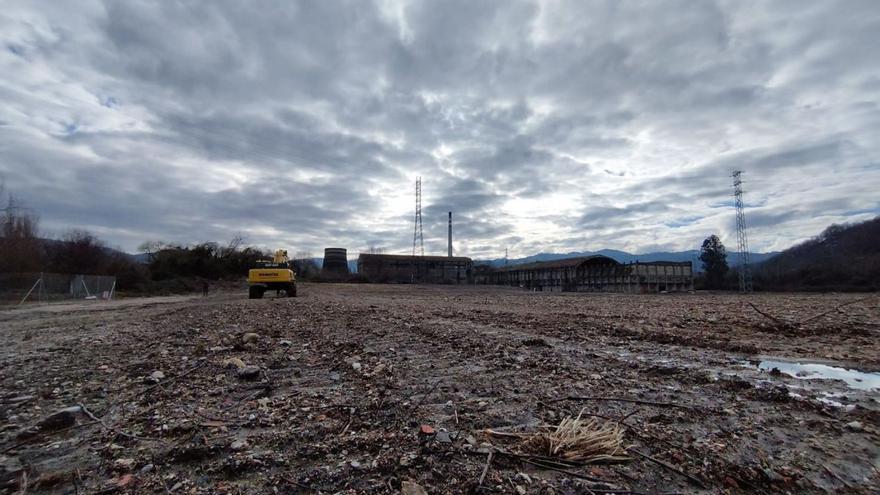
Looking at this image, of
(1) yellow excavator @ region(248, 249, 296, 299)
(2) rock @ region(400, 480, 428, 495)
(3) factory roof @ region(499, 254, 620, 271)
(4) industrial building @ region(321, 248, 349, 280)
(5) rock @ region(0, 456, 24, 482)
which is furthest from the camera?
(4) industrial building @ region(321, 248, 349, 280)

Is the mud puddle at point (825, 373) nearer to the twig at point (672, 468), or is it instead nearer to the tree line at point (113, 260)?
the twig at point (672, 468)

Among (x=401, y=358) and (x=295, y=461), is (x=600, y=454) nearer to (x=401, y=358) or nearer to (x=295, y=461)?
(x=295, y=461)

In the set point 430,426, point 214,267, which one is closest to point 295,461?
point 430,426

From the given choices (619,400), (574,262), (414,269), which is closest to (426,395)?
(619,400)

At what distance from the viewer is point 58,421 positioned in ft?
12.5

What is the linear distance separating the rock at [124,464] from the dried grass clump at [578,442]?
8.79ft

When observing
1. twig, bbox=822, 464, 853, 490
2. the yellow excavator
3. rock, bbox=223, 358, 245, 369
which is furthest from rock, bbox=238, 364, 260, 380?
the yellow excavator

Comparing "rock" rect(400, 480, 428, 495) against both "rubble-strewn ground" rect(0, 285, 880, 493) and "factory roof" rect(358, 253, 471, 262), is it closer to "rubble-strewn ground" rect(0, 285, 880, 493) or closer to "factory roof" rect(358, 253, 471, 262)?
"rubble-strewn ground" rect(0, 285, 880, 493)

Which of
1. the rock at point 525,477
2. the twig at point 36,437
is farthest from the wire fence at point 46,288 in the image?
the rock at point 525,477

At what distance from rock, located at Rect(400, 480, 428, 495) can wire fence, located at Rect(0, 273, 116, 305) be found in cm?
3406

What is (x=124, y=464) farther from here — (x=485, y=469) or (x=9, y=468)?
(x=485, y=469)

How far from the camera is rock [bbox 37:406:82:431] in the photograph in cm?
376

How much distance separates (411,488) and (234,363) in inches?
172

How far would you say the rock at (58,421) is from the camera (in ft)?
12.3
